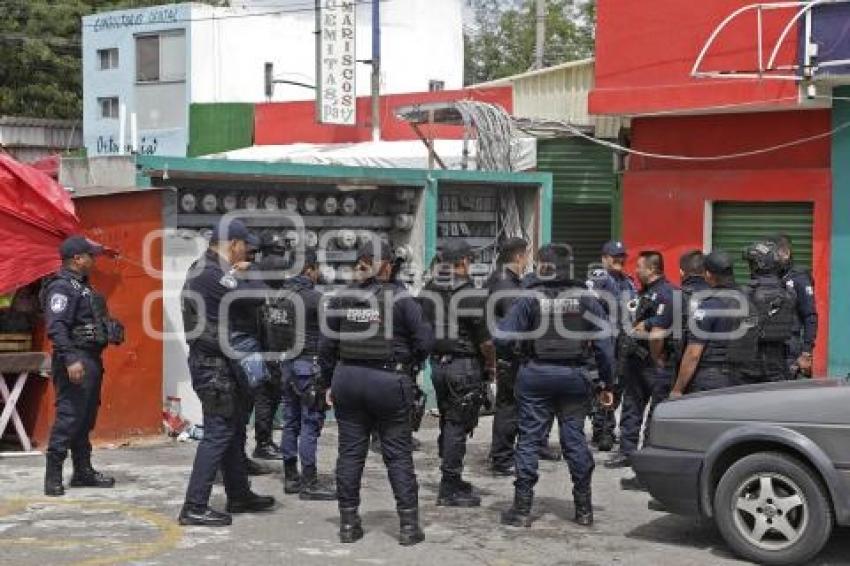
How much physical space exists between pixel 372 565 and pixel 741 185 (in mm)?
8884

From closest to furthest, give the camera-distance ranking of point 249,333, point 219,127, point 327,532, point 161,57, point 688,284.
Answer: point 327,532, point 249,333, point 688,284, point 219,127, point 161,57

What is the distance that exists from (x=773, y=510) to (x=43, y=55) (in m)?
31.0

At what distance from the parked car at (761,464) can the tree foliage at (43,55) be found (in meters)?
30.1

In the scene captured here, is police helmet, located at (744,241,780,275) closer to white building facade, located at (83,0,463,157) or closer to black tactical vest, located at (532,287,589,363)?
black tactical vest, located at (532,287,589,363)

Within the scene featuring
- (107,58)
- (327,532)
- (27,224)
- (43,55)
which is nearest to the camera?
(327,532)

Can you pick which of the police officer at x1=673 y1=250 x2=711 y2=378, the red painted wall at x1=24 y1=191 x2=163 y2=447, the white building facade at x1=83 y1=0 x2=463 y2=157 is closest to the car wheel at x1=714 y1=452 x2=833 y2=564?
the police officer at x1=673 y1=250 x2=711 y2=378

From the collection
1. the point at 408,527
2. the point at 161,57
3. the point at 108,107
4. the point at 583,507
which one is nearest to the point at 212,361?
the point at 408,527

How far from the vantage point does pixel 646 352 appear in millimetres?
9391

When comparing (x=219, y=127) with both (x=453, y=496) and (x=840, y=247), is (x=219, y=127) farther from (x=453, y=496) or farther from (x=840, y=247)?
(x=453, y=496)

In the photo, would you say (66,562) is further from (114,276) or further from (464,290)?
(114,276)

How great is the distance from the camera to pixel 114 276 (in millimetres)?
10281

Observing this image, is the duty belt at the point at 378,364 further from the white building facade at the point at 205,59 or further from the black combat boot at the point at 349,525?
the white building facade at the point at 205,59

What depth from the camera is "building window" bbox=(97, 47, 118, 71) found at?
33344mm

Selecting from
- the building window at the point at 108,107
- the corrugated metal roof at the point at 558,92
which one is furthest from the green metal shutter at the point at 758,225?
the building window at the point at 108,107
